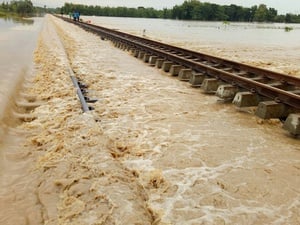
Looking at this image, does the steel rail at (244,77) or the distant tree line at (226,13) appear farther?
the distant tree line at (226,13)

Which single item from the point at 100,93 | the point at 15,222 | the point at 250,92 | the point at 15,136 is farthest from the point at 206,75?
the point at 15,222

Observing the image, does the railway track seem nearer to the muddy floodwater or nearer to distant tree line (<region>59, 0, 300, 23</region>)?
the muddy floodwater

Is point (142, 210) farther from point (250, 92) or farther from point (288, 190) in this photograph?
point (250, 92)

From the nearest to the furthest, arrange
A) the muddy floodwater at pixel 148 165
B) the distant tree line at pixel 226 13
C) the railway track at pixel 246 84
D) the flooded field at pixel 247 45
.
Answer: the muddy floodwater at pixel 148 165 → the railway track at pixel 246 84 → the flooded field at pixel 247 45 → the distant tree line at pixel 226 13

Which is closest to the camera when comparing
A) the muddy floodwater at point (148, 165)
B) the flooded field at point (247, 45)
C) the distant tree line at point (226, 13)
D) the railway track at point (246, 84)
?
the muddy floodwater at point (148, 165)

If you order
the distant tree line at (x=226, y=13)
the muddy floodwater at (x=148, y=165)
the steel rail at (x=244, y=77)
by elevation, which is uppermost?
the distant tree line at (x=226, y=13)

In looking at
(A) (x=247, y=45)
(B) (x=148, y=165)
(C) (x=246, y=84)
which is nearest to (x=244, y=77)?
(C) (x=246, y=84)

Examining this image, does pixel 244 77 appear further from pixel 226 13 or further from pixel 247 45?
pixel 226 13

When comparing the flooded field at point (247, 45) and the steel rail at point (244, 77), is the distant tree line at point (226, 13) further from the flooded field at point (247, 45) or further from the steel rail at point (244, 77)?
the steel rail at point (244, 77)

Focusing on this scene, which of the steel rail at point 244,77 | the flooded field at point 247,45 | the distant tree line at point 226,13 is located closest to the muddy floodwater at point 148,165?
the steel rail at point 244,77

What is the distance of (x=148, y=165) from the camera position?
14.4 feet

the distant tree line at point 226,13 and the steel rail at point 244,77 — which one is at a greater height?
the distant tree line at point 226,13

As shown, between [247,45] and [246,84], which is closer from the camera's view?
[246,84]

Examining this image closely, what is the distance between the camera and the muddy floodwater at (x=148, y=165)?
3.37 meters
